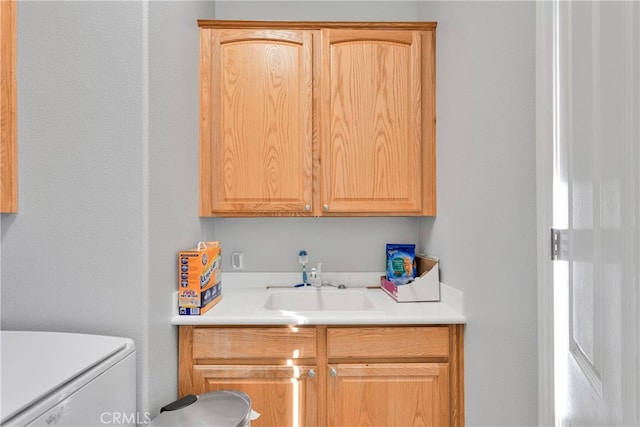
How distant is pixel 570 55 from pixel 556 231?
0.48 m

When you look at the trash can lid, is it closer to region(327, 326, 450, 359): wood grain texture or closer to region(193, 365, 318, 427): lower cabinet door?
region(193, 365, 318, 427): lower cabinet door

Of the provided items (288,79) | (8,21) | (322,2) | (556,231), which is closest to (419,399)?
(556,231)

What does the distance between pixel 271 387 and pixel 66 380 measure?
0.82 meters

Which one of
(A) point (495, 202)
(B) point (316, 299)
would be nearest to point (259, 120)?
(B) point (316, 299)

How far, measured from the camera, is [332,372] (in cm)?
140

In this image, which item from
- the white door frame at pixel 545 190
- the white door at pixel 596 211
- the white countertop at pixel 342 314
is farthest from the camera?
the white countertop at pixel 342 314

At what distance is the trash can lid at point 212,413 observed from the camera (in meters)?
1.09

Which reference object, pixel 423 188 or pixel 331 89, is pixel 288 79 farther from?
pixel 423 188

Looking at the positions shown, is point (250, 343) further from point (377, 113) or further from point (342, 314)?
point (377, 113)

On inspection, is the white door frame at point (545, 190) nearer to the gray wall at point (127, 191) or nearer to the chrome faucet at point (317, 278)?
the gray wall at point (127, 191)

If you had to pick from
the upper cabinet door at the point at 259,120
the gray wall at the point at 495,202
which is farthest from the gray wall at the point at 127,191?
the upper cabinet door at the point at 259,120

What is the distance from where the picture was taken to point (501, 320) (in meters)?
1.15

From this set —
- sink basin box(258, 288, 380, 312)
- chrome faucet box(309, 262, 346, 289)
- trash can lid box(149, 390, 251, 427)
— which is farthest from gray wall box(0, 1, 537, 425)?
chrome faucet box(309, 262, 346, 289)

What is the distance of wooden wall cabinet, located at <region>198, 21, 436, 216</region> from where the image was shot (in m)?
1.76
